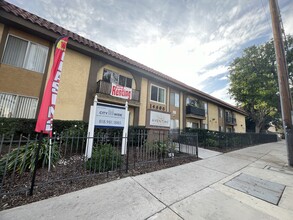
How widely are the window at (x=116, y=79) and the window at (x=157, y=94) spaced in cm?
295

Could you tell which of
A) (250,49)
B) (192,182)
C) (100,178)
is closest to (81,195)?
(100,178)

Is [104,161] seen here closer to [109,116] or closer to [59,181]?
[59,181]

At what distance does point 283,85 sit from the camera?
23.9ft

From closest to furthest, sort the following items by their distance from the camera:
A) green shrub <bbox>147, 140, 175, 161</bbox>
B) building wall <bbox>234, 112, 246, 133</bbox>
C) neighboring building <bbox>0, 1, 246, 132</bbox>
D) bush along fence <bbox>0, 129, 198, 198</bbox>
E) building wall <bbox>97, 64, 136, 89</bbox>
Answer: bush along fence <bbox>0, 129, 198, 198</bbox> → green shrub <bbox>147, 140, 175, 161</bbox> → neighboring building <bbox>0, 1, 246, 132</bbox> → building wall <bbox>97, 64, 136, 89</bbox> → building wall <bbox>234, 112, 246, 133</bbox>

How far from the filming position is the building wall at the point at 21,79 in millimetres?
7051

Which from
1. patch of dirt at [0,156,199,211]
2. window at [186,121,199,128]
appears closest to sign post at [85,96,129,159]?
patch of dirt at [0,156,199,211]

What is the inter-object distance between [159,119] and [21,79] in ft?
27.5

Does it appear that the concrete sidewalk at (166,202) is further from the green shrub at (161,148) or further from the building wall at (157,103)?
the building wall at (157,103)

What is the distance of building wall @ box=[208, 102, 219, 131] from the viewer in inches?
828

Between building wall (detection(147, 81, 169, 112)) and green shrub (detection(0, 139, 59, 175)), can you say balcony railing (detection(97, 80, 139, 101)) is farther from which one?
green shrub (detection(0, 139, 59, 175))

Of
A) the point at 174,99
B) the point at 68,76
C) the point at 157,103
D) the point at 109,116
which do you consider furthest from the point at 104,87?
the point at 174,99

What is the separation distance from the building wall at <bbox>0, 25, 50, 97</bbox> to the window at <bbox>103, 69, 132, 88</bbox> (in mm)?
4294

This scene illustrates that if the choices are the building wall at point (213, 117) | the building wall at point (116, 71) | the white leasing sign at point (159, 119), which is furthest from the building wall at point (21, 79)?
the building wall at point (213, 117)

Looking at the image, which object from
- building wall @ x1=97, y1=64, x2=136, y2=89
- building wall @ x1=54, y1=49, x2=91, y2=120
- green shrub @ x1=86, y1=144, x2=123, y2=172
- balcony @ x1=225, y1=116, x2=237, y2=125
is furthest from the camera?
balcony @ x1=225, y1=116, x2=237, y2=125
